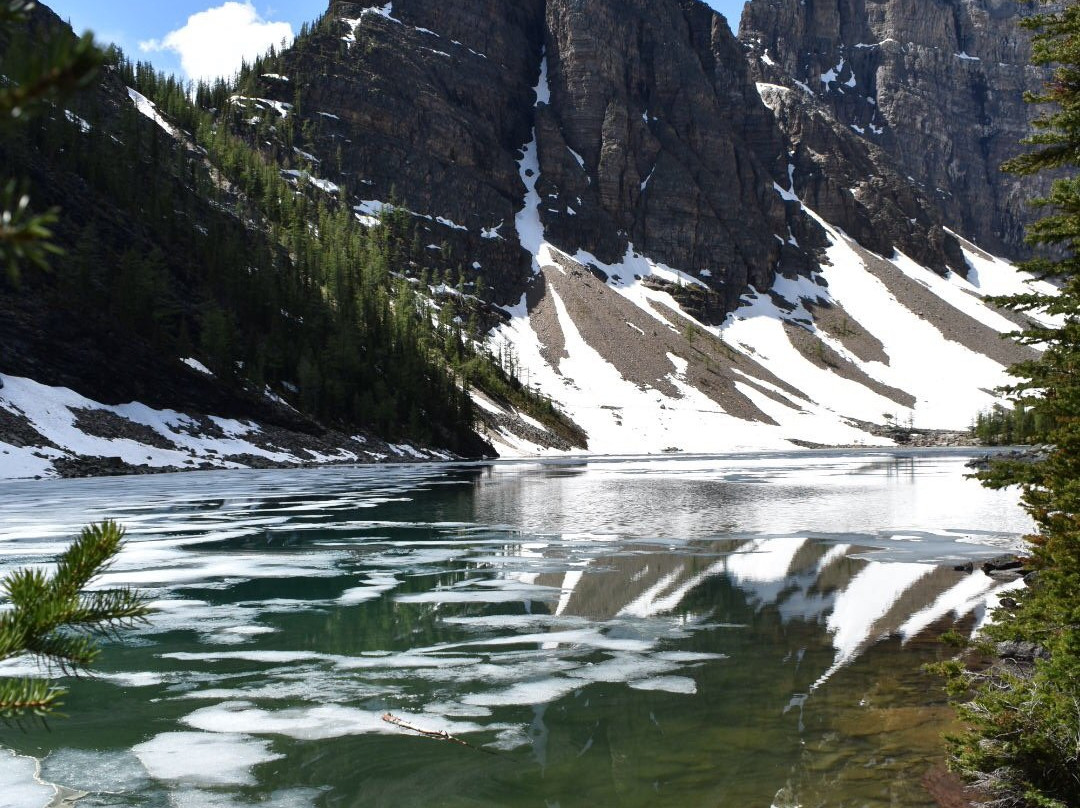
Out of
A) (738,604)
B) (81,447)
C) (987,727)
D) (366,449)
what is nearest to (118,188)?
(366,449)

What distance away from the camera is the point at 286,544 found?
882 inches

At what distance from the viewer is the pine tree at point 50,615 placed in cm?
240

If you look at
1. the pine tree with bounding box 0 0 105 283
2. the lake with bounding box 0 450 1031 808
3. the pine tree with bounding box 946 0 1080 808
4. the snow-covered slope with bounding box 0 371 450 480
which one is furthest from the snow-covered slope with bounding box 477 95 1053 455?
the pine tree with bounding box 0 0 105 283

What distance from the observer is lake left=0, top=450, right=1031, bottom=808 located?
6.97 metres

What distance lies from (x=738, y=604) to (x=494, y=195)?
192773 mm

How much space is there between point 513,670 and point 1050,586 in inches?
234

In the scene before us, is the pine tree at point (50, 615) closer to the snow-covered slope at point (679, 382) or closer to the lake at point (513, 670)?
the lake at point (513, 670)

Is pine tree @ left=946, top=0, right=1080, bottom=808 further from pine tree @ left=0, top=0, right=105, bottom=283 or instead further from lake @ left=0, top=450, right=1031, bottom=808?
pine tree @ left=0, top=0, right=105, bottom=283

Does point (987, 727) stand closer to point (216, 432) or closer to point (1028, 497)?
point (1028, 497)

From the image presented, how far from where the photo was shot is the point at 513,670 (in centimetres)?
1027

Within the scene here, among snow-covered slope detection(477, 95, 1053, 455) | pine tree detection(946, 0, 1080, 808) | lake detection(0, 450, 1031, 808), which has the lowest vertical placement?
lake detection(0, 450, 1031, 808)

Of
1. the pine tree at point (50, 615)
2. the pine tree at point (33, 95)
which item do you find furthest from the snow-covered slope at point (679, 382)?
the pine tree at point (33, 95)

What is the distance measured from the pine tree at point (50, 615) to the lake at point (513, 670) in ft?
14.4

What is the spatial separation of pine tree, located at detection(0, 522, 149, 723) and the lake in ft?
14.4
